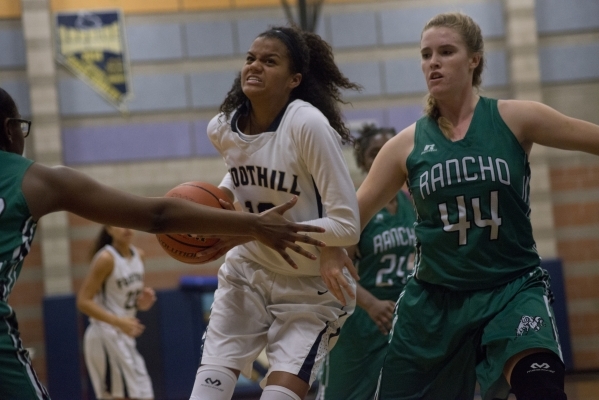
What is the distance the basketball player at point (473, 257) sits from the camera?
3355mm

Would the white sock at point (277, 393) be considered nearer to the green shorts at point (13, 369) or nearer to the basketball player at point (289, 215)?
the basketball player at point (289, 215)

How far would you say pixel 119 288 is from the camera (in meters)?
7.89

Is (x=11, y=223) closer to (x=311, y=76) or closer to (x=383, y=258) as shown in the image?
(x=311, y=76)

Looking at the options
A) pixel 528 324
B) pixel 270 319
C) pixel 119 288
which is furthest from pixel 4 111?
pixel 119 288

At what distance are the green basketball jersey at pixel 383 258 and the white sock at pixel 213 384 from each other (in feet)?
5.25

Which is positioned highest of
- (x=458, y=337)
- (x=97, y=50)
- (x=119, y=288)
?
(x=97, y=50)

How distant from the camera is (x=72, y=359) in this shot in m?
10.3

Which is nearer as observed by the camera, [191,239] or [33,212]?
[33,212]

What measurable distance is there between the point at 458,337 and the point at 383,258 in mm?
1557

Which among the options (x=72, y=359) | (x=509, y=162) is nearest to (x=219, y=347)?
(x=509, y=162)

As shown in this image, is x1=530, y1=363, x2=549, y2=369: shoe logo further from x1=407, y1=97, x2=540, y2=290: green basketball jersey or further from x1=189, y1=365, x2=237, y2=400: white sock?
x1=189, y1=365, x2=237, y2=400: white sock

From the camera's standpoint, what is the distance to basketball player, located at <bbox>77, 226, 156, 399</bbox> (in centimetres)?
768

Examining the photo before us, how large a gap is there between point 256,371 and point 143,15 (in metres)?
4.61

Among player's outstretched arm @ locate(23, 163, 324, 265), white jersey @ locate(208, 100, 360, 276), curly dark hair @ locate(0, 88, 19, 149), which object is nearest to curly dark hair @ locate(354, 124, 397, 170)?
white jersey @ locate(208, 100, 360, 276)
